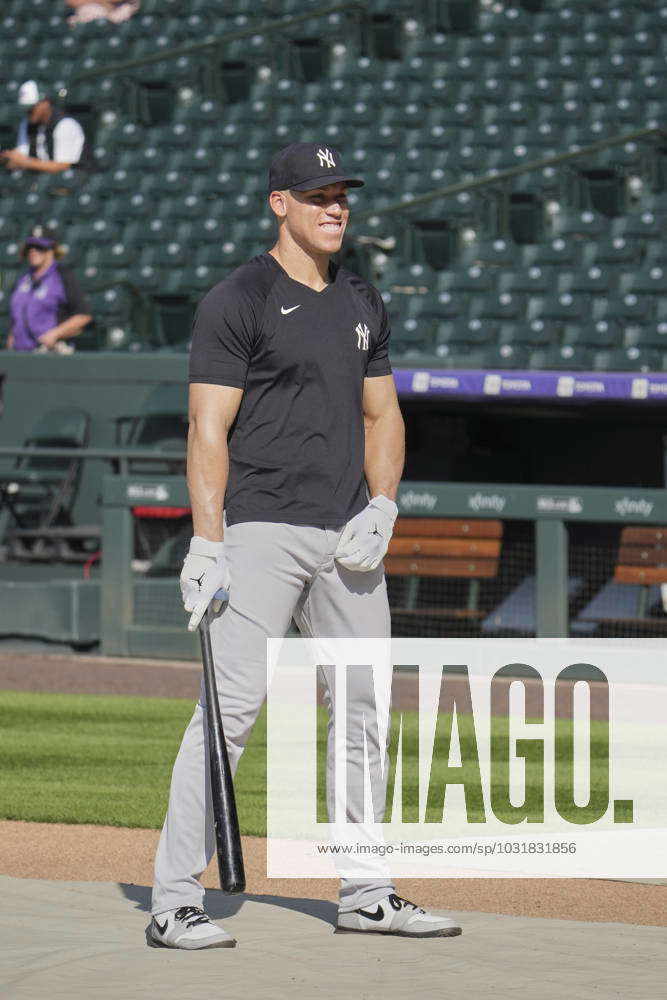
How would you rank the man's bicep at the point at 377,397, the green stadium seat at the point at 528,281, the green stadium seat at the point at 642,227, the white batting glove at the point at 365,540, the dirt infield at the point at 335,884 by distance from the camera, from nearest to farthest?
the white batting glove at the point at 365,540 → the man's bicep at the point at 377,397 → the dirt infield at the point at 335,884 → the green stadium seat at the point at 528,281 → the green stadium seat at the point at 642,227

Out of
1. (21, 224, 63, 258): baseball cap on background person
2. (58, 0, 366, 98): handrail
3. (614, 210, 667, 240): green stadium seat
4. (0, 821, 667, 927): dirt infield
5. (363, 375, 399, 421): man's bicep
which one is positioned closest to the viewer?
(363, 375, 399, 421): man's bicep

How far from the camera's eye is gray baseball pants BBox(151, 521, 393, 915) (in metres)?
4.06

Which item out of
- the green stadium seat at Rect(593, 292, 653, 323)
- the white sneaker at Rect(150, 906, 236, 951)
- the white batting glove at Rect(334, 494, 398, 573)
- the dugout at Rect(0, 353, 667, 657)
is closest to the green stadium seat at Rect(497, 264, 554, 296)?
the green stadium seat at Rect(593, 292, 653, 323)

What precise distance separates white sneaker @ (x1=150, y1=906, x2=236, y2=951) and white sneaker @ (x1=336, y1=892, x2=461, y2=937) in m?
0.34

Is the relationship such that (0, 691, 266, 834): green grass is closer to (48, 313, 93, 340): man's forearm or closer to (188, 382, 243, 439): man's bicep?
(188, 382, 243, 439): man's bicep

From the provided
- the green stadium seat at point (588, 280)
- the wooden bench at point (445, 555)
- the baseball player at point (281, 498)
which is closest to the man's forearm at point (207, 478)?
the baseball player at point (281, 498)

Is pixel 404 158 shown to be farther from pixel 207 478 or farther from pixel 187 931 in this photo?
pixel 187 931

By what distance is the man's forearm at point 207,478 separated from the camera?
4.04m

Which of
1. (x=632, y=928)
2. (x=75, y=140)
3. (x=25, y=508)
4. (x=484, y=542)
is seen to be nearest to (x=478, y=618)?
(x=484, y=542)

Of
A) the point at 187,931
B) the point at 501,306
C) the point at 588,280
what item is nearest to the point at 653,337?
the point at 588,280

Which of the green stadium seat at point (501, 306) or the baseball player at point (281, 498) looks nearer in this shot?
the baseball player at point (281, 498)

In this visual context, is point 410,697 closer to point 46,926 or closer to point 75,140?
point 46,926

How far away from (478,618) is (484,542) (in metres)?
0.49

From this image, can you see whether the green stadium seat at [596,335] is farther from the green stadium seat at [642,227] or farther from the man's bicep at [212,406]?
the man's bicep at [212,406]
